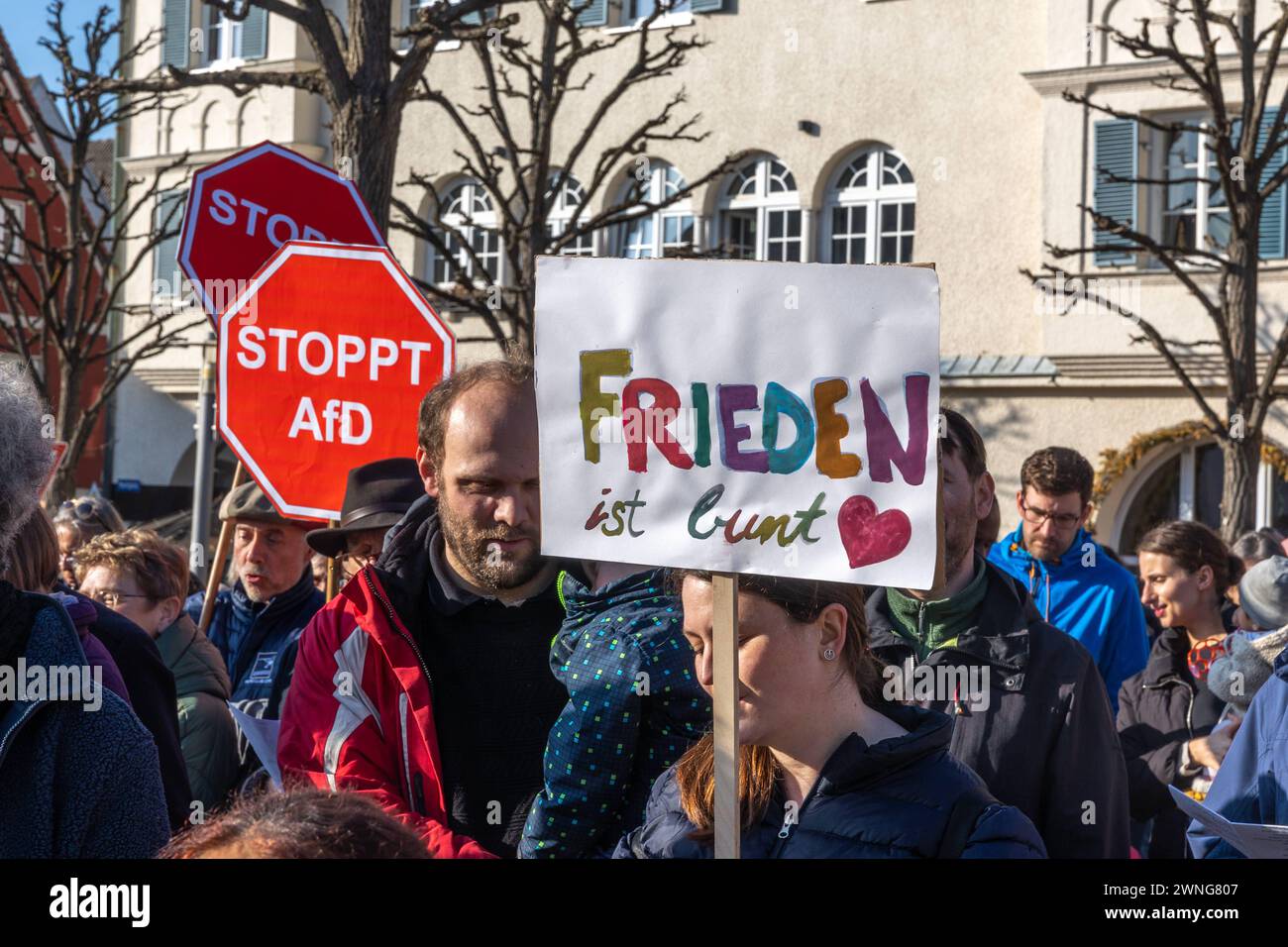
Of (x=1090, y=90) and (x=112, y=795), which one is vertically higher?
(x=1090, y=90)

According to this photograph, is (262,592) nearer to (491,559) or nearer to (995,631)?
(491,559)

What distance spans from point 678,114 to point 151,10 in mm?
7866

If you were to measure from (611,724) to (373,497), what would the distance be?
5.24ft

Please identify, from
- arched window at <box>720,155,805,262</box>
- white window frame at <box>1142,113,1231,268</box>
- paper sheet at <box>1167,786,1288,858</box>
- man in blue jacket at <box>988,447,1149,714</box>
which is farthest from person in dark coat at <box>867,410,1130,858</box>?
arched window at <box>720,155,805,262</box>

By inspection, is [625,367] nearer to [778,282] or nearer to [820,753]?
[778,282]

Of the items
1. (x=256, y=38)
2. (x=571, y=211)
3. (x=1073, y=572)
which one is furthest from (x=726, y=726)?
(x=256, y=38)

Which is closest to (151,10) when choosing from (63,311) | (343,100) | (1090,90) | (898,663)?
(63,311)

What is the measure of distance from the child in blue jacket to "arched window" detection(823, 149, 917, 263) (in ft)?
57.5

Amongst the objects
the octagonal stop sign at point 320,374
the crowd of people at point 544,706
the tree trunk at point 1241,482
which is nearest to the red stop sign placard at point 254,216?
the octagonal stop sign at point 320,374

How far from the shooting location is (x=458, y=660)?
3.41 m

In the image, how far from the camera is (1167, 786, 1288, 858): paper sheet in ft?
9.90

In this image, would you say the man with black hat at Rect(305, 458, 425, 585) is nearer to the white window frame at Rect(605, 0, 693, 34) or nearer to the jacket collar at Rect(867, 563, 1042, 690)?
the jacket collar at Rect(867, 563, 1042, 690)

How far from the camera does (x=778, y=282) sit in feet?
9.07

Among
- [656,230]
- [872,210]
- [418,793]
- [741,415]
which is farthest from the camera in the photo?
[656,230]
